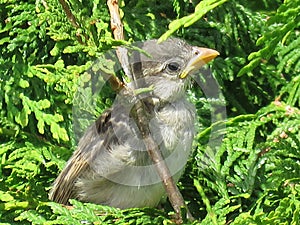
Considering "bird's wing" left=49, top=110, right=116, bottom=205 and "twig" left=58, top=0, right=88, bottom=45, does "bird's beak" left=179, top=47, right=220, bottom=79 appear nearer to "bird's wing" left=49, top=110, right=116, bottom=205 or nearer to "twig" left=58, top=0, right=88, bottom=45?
"bird's wing" left=49, top=110, right=116, bottom=205

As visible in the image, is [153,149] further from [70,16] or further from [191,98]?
[191,98]

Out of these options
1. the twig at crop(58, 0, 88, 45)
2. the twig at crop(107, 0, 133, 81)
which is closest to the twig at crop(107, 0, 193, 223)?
the twig at crop(107, 0, 133, 81)

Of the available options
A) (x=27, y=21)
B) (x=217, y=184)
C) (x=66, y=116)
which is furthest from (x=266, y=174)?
(x=27, y=21)

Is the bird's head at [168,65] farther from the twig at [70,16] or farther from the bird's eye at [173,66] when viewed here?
the twig at [70,16]

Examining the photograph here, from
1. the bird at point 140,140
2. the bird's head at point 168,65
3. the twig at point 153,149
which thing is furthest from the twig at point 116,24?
the bird's head at point 168,65

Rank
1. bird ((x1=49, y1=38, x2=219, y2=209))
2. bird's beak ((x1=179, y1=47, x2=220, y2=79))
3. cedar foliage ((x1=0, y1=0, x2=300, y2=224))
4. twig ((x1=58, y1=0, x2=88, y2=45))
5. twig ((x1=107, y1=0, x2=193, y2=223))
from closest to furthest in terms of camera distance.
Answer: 1. twig ((x1=107, y1=0, x2=193, y2=223))
2. twig ((x1=58, y1=0, x2=88, y2=45))
3. cedar foliage ((x1=0, y1=0, x2=300, y2=224))
4. bird ((x1=49, y1=38, x2=219, y2=209))
5. bird's beak ((x1=179, y1=47, x2=220, y2=79))

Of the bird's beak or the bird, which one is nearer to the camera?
the bird

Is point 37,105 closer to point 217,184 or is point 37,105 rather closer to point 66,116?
point 66,116
